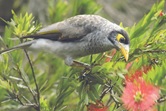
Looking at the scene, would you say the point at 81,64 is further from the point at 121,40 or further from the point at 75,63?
the point at 121,40

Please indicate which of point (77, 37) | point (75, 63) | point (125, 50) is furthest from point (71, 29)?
point (125, 50)

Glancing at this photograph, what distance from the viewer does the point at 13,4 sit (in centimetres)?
397

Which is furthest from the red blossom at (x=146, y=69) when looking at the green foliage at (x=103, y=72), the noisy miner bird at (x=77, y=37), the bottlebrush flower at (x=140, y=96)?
the noisy miner bird at (x=77, y=37)

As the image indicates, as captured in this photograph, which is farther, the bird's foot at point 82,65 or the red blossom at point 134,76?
the bird's foot at point 82,65

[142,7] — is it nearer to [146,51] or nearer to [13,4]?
[13,4]

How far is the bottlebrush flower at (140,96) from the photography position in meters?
1.70

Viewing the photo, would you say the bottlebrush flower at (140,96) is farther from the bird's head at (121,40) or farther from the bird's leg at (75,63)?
the bird's leg at (75,63)

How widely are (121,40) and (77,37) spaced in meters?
0.40

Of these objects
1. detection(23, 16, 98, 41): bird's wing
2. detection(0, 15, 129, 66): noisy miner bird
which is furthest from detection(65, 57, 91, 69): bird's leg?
detection(23, 16, 98, 41): bird's wing

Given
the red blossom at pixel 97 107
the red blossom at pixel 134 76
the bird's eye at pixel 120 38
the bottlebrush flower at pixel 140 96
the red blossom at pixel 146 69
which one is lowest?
the red blossom at pixel 97 107

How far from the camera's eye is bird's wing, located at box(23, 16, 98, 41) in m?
2.62

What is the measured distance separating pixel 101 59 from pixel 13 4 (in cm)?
194

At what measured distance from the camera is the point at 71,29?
8.64 ft

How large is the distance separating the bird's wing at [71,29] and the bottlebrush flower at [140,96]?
886 millimetres
